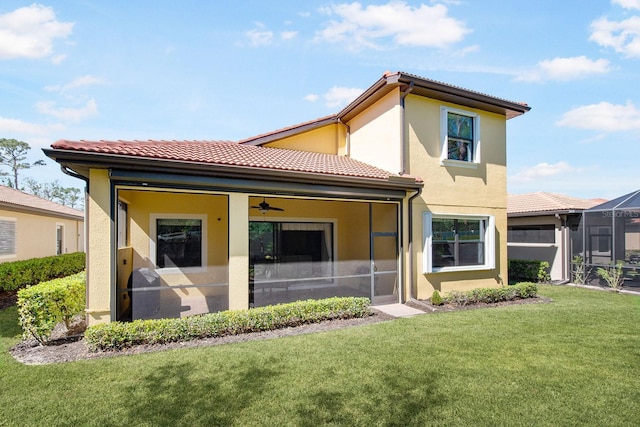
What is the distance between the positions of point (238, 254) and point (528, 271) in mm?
12974

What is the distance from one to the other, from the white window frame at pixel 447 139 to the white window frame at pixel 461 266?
1.63 metres

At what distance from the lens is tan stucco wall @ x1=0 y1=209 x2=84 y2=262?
13891 mm

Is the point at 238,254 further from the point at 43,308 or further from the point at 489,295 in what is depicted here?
the point at 489,295

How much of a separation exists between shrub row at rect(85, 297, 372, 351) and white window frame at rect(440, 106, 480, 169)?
5250 mm

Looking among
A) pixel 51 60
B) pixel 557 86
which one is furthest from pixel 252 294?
pixel 557 86

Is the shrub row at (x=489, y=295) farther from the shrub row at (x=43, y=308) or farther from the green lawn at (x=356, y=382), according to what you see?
the shrub row at (x=43, y=308)

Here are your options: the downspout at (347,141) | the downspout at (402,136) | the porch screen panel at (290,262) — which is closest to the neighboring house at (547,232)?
the downspout at (402,136)

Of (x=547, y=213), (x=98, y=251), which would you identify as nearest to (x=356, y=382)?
(x=98, y=251)

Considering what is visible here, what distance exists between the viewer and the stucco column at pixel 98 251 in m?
6.19

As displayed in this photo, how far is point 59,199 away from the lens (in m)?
61.7

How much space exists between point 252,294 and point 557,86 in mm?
13741

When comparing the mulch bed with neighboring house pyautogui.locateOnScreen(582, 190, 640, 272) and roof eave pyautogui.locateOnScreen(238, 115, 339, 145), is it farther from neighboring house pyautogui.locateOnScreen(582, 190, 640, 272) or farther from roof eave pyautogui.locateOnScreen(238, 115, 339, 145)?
neighboring house pyautogui.locateOnScreen(582, 190, 640, 272)


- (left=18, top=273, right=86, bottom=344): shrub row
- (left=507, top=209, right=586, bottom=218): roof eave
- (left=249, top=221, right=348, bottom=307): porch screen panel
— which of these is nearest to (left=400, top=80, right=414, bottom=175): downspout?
(left=249, top=221, right=348, bottom=307): porch screen panel

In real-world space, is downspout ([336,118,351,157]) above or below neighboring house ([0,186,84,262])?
Result: above
